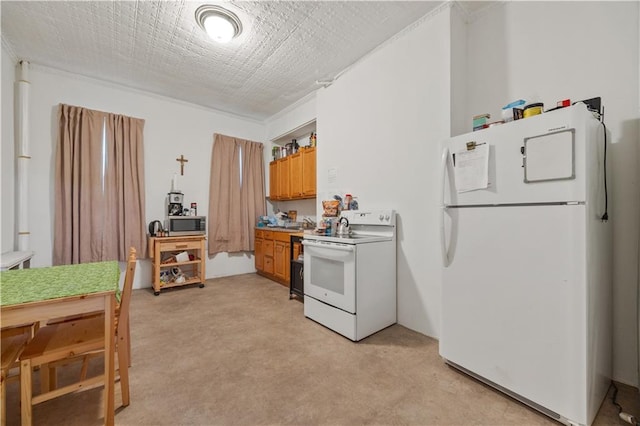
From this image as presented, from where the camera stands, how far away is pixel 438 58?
227 cm

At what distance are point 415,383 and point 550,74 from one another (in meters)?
2.43

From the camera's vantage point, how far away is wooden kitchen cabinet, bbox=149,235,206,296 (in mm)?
3549

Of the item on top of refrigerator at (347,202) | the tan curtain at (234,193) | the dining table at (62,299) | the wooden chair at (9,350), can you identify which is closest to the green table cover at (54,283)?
the dining table at (62,299)

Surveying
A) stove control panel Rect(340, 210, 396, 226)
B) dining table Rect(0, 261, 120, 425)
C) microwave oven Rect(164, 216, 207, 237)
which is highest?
stove control panel Rect(340, 210, 396, 226)

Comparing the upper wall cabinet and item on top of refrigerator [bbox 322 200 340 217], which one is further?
the upper wall cabinet

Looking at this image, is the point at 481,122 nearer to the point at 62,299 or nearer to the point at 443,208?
the point at 443,208

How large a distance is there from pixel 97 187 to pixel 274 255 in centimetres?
255

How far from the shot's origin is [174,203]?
12.6 feet

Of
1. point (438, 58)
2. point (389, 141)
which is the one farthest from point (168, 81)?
point (438, 58)

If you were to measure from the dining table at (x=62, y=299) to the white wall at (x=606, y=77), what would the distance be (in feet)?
9.81

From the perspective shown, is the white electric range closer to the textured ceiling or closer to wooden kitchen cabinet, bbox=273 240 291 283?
wooden kitchen cabinet, bbox=273 240 291 283

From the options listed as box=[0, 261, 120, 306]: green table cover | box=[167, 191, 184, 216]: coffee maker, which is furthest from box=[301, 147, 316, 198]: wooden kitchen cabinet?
box=[0, 261, 120, 306]: green table cover

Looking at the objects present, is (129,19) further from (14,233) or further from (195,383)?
(195,383)

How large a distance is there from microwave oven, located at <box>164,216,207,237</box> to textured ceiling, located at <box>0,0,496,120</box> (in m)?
1.91
